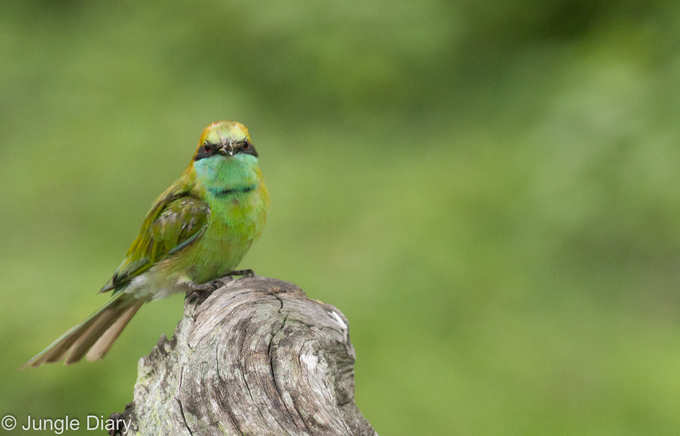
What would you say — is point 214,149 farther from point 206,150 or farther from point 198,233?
point 198,233

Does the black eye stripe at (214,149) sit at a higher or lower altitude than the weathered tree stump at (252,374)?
higher

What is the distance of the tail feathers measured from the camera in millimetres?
3516

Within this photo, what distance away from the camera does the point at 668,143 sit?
19.8 feet

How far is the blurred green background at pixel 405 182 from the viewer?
4949mm

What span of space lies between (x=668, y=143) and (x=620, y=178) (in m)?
0.39

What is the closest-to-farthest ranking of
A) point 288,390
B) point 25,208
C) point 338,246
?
1. point 288,390
2. point 338,246
3. point 25,208

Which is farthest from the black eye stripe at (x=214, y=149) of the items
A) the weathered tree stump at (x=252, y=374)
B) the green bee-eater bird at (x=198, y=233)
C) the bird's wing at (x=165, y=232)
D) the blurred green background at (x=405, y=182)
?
the blurred green background at (x=405, y=182)

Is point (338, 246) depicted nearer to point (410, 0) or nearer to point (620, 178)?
point (620, 178)

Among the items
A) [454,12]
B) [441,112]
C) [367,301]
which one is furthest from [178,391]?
[454,12]

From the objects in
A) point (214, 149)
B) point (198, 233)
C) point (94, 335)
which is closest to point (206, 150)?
point (214, 149)

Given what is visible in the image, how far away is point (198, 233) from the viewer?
11.6 feet

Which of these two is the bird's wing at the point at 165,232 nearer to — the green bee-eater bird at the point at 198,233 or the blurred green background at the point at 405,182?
the green bee-eater bird at the point at 198,233

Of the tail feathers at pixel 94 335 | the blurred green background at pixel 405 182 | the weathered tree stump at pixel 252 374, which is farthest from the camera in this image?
the blurred green background at pixel 405 182

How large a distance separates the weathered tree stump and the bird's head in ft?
3.08
